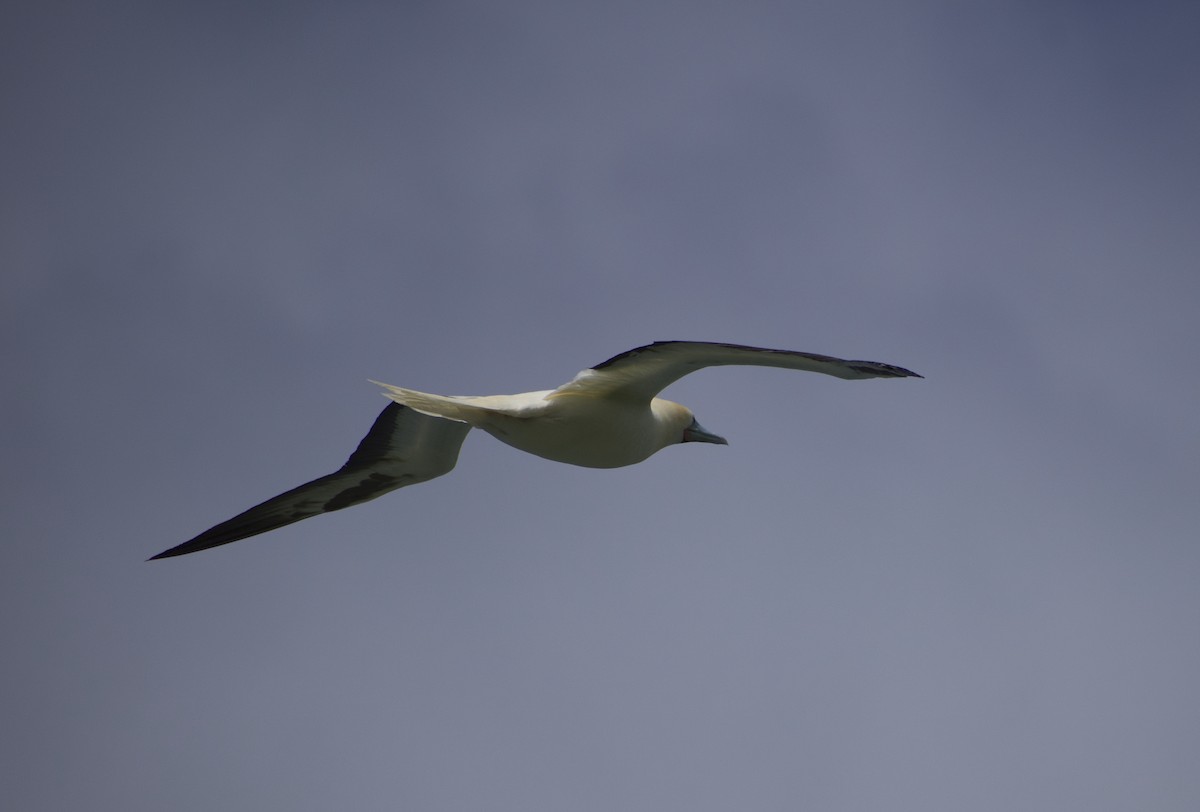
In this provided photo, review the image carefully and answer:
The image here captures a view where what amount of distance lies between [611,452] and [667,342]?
205cm

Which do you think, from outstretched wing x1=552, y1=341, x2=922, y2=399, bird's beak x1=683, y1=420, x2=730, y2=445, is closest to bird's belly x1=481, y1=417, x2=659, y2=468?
outstretched wing x1=552, y1=341, x2=922, y2=399

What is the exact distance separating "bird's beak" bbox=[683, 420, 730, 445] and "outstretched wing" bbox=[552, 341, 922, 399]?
66.1 inches

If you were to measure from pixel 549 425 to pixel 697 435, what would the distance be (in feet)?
7.57

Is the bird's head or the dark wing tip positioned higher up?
the dark wing tip

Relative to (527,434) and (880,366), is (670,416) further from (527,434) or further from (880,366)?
(880,366)

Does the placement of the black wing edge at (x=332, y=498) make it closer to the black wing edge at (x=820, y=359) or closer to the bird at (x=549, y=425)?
the bird at (x=549, y=425)

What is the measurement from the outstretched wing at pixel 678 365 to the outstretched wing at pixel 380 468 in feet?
7.17

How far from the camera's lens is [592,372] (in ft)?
29.7

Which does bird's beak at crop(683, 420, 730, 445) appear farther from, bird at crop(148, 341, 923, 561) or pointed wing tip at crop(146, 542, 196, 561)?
pointed wing tip at crop(146, 542, 196, 561)

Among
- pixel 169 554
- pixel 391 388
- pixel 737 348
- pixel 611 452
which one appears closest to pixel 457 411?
pixel 391 388

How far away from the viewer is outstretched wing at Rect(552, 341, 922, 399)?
7.86 meters

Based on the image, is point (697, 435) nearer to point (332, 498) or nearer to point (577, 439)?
point (577, 439)

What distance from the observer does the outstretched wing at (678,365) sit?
25.8 feet

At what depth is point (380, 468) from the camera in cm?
1138
